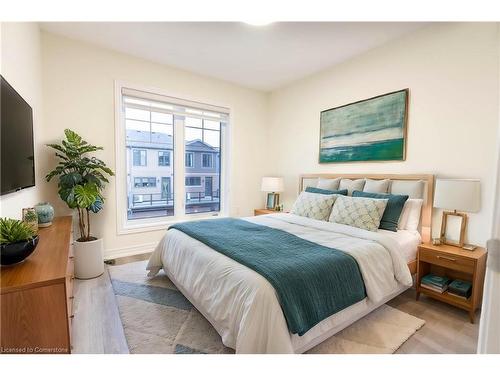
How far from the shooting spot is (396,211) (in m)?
2.37

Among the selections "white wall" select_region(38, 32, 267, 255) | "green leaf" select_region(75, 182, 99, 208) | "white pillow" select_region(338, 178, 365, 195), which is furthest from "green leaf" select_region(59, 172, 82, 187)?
"white pillow" select_region(338, 178, 365, 195)

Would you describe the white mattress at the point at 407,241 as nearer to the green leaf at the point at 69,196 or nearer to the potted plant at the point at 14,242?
the potted plant at the point at 14,242

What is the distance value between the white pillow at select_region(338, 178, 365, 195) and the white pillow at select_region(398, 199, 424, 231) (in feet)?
1.80

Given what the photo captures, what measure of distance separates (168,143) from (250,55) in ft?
5.79

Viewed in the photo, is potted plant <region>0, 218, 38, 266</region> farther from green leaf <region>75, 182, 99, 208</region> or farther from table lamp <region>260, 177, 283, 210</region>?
table lamp <region>260, 177, 283, 210</region>

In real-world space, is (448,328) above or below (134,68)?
below

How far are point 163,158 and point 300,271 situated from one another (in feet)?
9.64

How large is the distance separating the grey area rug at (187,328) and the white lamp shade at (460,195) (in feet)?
3.29

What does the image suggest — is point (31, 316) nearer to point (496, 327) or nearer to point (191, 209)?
point (496, 327)

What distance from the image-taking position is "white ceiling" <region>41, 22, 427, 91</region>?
8.06 feet

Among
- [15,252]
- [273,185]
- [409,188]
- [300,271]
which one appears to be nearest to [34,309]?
[15,252]

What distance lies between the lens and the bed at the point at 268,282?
1280 millimetres

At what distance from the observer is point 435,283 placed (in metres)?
2.08
